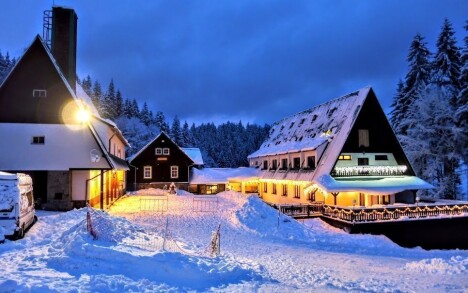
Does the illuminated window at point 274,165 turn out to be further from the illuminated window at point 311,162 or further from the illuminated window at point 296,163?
the illuminated window at point 311,162

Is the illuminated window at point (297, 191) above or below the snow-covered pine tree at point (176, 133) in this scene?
below

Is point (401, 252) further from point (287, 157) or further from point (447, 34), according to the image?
point (447, 34)

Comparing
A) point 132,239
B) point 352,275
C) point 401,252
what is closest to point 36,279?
point 132,239

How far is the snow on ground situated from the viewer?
8891 mm

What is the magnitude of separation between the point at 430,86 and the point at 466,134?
7461 millimetres

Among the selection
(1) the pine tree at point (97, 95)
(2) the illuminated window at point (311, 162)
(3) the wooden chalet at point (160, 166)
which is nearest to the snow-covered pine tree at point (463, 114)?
(2) the illuminated window at point (311, 162)

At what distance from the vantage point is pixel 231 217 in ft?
79.8

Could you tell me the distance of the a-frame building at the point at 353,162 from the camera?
102 feet

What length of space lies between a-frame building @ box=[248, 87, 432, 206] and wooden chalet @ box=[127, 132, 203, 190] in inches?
671

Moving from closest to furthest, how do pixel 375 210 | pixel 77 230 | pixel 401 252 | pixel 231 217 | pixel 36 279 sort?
1. pixel 36 279
2. pixel 77 230
3. pixel 401 252
4. pixel 231 217
5. pixel 375 210

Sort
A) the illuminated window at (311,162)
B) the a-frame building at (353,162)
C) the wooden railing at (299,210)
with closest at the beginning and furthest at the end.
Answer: the wooden railing at (299,210), the a-frame building at (353,162), the illuminated window at (311,162)

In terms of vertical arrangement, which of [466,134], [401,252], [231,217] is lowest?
[401,252]

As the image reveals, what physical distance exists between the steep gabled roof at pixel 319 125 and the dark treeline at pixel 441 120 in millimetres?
8227

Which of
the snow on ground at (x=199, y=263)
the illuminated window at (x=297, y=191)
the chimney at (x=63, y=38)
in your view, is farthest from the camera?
the illuminated window at (x=297, y=191)
